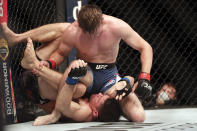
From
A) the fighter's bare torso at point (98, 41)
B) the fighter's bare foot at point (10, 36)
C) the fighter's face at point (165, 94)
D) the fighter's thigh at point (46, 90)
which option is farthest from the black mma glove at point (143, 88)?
the fighter's face at point (165, 94)

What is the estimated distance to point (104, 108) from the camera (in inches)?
60.0

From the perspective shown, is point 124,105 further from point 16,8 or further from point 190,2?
point 190,2

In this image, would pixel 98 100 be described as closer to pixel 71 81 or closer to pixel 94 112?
pixel 94 112

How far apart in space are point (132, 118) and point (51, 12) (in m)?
1.06

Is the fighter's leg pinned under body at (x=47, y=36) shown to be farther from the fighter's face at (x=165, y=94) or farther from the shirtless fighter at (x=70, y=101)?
the fighter's face at (x=165, y=94)

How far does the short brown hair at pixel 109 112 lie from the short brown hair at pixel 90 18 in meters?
0.40

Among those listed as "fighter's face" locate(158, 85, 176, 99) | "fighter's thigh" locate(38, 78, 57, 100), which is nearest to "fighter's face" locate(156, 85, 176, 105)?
"fighter's face" locate(158, 85, 176, 99)

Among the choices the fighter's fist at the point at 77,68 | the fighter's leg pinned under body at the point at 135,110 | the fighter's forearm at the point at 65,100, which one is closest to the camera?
the fighter's fist at the point at 77,68

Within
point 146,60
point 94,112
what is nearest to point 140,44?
point 146,60

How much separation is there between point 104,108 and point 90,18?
0.49 m

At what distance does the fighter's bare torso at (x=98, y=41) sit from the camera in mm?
1541

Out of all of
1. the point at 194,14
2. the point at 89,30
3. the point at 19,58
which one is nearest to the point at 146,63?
the point at 89,30

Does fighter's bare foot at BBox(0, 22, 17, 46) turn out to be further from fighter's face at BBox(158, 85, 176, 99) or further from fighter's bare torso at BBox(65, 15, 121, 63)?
fighter's face at BBox(158, 85, 176, 99)

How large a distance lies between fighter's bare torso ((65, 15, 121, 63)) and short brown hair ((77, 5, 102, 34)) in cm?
8
